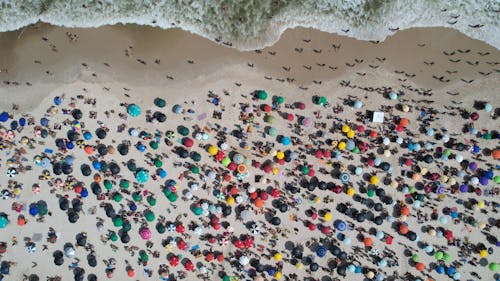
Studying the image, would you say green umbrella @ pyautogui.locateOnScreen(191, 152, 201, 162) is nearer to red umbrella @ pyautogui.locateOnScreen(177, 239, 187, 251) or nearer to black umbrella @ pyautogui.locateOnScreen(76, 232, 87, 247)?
red umbrella @ pyautogui.locateOnScreen(177, 239, 187, 251)

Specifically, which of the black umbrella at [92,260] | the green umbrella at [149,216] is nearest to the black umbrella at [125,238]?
the green umbrella at [149,216]

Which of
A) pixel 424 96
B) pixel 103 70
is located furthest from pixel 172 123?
pixel 424 96

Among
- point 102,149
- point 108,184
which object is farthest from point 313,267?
point 102,149

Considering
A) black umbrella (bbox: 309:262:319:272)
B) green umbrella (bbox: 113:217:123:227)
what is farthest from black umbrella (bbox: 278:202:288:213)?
green umbrella (bbox: 113:217:123:227)

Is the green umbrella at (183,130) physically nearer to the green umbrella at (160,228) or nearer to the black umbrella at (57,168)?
the green umbrella at (160,228)

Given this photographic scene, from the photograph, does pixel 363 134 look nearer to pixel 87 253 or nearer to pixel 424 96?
pixel 424 96

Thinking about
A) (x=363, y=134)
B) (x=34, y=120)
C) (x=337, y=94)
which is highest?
(x=337, y=94)
